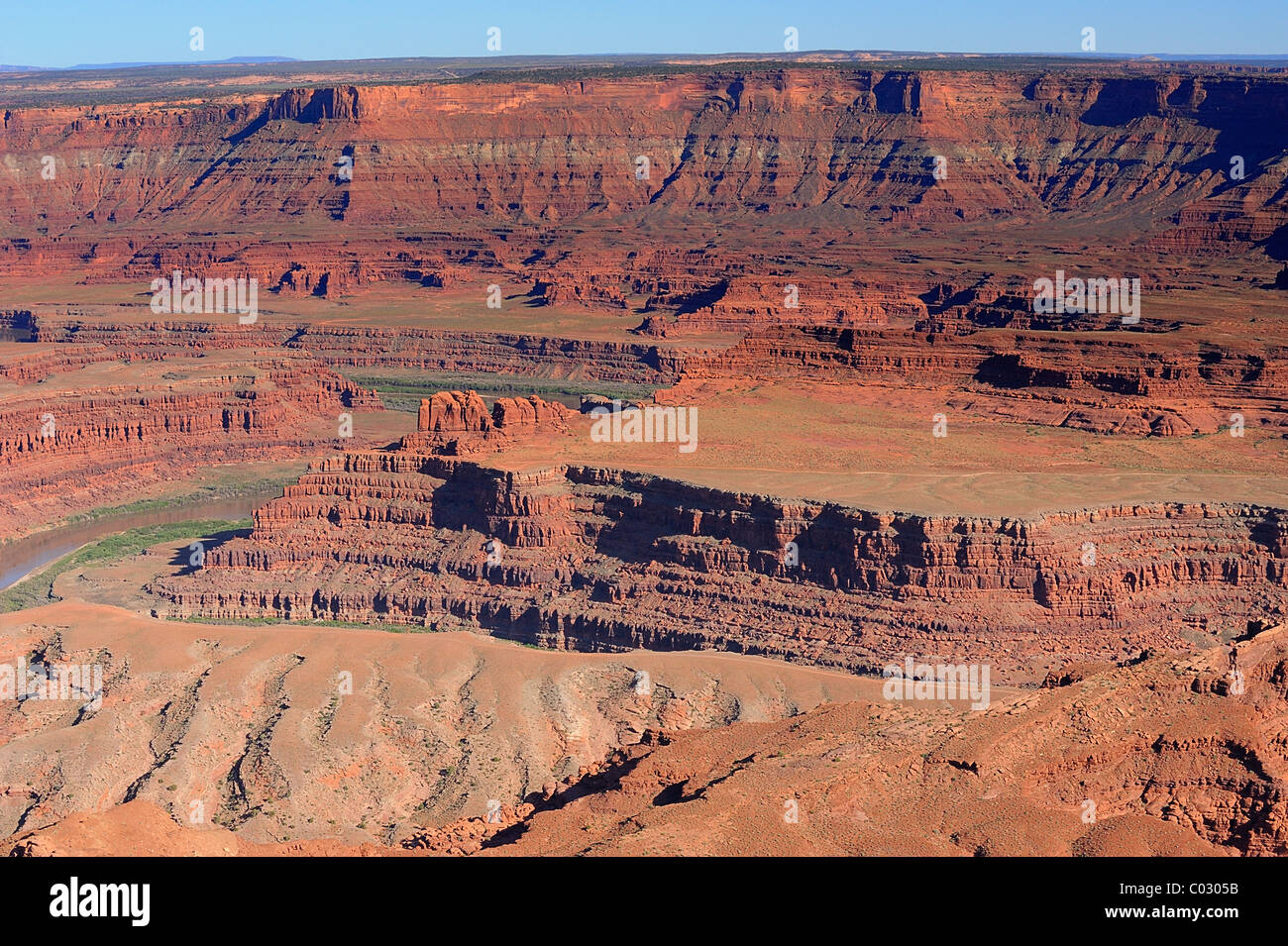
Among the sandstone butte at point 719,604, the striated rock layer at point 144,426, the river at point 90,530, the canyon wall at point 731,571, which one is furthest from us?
the striated rock layer at point 144,426

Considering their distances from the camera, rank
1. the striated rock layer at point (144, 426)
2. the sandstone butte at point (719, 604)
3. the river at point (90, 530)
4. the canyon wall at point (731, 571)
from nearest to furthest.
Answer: the sandstone butte at point (719, 604), the canyon wall at point (731, 571), the river at point (90, 530), the striated rock layer at point (144, 426)

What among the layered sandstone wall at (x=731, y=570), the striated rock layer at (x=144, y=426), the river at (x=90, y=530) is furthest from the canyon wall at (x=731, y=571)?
the striated rock layer at (x=144, y=426)

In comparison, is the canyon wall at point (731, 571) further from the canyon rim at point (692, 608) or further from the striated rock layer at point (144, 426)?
the striated rock layer at point (144, 426)

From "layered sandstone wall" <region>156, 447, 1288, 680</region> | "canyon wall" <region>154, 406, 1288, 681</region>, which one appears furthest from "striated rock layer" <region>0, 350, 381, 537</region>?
"layered sandstone wall" <region>156, 447, 1288, 680</region>

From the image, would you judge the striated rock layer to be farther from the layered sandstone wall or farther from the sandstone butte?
the layered sandstone wall

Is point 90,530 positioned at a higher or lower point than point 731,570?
lower

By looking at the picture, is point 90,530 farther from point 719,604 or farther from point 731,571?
point 719,604

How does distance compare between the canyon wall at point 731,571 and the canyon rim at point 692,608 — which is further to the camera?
the canyon wall at point 731,571

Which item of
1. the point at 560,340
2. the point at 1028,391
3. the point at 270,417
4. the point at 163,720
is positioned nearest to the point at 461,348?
the point at 560,340

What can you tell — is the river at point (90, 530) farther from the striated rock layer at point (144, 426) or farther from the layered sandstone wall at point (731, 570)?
the layered sandstone wall at point (731, 570)

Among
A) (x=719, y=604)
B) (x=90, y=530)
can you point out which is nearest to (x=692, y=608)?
(x=719, y=604)

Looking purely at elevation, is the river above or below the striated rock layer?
below

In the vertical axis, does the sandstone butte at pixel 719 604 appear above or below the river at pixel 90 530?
above
